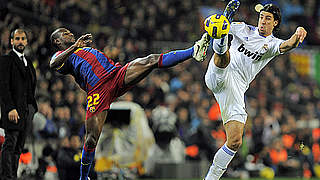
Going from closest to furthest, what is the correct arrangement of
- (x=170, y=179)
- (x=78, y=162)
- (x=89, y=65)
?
(x=89, y=65) → (x=78, y=162) → (x=170, y=179)

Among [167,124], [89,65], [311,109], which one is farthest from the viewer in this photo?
[311,109]

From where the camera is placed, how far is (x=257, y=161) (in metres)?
16.0

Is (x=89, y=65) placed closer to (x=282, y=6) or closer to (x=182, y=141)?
(x=182, y=141)

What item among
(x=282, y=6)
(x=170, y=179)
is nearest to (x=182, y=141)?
(x=170, y=179)

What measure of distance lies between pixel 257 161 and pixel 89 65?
30.5ft

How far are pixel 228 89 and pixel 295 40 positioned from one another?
1211mm

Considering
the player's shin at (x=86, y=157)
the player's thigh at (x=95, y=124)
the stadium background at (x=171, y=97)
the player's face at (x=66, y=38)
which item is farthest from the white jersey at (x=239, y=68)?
the stadium background at (x=171, y=97)

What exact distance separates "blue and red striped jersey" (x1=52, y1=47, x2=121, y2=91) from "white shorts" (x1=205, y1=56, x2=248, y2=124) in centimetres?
139

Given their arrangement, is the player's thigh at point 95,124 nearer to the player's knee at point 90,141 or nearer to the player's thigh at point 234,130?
the player's knee at point 90,141

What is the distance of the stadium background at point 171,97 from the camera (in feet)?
42.0

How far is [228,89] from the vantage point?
797 centimetres

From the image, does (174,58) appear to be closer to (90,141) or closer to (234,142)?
(234,142)

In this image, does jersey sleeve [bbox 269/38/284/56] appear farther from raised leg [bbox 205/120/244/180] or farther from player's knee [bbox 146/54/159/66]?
player's knee [bbox 146/54/159/66]

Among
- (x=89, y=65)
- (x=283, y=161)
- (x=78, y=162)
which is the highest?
(x=89, y=65)
